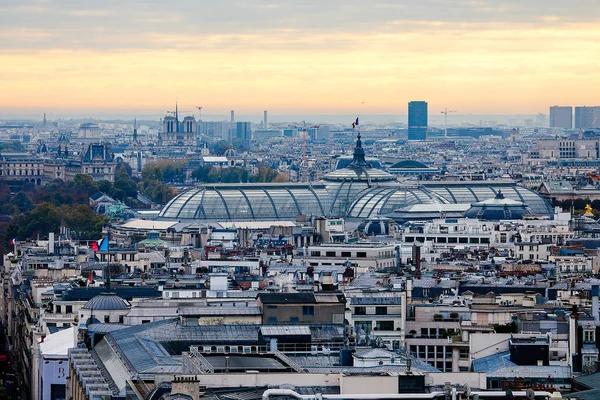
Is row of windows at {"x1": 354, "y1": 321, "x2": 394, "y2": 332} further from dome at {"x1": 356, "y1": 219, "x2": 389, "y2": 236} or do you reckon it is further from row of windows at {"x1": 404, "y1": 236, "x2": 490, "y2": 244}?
dome at {"x1": 356, "y1": 219, "x2": 389, "y2": 236}

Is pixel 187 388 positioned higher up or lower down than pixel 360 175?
higher up

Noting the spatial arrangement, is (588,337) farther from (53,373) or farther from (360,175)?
(360,175)

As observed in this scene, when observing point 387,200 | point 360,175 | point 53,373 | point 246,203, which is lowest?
point 246,203

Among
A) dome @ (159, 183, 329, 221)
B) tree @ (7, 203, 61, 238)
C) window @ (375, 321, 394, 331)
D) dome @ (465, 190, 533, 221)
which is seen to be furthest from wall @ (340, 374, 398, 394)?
dome @ (159, 183, 329, 221)

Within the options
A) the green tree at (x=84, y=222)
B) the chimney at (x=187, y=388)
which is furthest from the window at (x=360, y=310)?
the green tree at (x=84, y=222)

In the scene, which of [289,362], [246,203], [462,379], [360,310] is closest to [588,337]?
[289,362]

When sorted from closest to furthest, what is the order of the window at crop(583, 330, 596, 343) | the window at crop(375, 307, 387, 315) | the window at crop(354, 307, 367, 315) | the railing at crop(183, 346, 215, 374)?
the railing at crop(183, 346, 215, 374) → the window at crop(583, 330, 596, 343) → the window at crop(354, 307, 367, 315) → the window at crop(375, 307, 387, 315)

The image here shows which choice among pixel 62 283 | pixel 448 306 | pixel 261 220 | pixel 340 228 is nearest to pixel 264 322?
pixel 448 306

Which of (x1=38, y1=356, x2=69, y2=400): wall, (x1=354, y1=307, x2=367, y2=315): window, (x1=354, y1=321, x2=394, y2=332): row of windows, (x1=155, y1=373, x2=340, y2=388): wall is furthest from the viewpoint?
(x1=354, y1=307, x2=367, y2=315): window

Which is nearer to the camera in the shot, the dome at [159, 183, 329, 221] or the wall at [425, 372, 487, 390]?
the wall at [425, 372, 487, 390]
